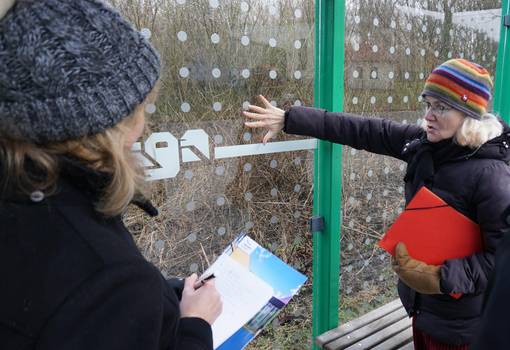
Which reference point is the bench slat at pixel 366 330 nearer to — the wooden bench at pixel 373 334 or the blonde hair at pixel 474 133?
the wooden bench at pixel 373 334

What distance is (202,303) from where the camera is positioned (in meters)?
1.08

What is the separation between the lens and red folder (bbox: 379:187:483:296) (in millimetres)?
1701

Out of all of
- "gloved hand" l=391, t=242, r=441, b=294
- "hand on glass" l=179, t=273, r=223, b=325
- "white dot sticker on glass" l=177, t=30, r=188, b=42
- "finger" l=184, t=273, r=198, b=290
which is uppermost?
"white dot sticker on glass" l=177, t=30, r=188, b=42

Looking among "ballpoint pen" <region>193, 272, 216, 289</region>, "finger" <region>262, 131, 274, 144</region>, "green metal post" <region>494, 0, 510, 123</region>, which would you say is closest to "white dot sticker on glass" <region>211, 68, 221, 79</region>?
"finger" <region>262, 131, 274, 144</region>

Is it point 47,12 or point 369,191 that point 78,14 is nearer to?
point 47,12

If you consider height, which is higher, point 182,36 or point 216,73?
point 182,36

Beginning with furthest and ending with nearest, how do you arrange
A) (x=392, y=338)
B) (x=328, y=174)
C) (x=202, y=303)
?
(x=392, y=338)
(x=328, y=174)
(x=202, y=303)

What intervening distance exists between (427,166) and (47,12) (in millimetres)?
1557

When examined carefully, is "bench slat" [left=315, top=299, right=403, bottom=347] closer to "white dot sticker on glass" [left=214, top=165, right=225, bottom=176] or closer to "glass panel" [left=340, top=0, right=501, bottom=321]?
"glass panel" [left=340, top=0, right=501, bottom=321]

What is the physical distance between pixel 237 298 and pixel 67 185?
26.8 inches

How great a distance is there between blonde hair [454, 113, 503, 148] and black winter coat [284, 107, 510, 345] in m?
0.03

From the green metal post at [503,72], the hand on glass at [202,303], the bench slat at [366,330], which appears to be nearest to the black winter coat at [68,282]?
the hand on glass at [202,303]

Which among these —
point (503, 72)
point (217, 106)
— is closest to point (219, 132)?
point (217, 106)

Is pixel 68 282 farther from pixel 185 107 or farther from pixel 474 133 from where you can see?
pixel 474 133
